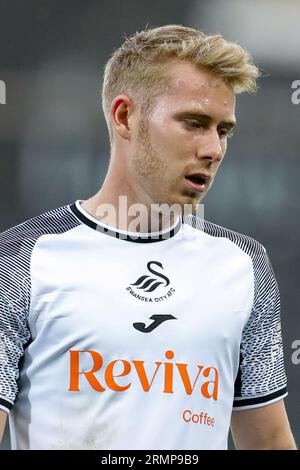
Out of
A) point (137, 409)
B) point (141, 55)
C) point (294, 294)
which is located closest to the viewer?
point (137, 409)

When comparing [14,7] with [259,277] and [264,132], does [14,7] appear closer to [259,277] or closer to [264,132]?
[264,132]

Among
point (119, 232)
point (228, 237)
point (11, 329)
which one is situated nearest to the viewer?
point (11, 329)

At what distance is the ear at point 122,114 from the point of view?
147 centimetres

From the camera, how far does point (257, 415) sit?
1.50 meters

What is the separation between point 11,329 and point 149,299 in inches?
9.2

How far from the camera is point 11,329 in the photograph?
1.36m

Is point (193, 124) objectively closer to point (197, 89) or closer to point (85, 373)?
point (197, 89)

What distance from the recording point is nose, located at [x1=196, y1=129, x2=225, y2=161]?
1377 millimetres

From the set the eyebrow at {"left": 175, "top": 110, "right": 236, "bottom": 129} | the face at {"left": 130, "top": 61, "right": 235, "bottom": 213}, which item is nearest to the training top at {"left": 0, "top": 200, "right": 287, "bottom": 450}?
the face at {"left": 130, "top": 61, "right": 235, "bottom": 213}

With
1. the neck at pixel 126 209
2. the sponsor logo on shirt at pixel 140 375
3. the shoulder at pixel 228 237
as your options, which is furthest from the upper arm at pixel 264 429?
the neck at pixel 126 209

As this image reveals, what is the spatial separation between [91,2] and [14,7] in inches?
9.3

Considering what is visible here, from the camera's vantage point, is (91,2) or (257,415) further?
(91,2)

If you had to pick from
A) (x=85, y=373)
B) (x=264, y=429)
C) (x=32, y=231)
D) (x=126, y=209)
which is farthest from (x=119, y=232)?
(x=264, y=429)

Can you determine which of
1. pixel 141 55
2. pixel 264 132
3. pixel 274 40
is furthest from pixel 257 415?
pixel 274 40
